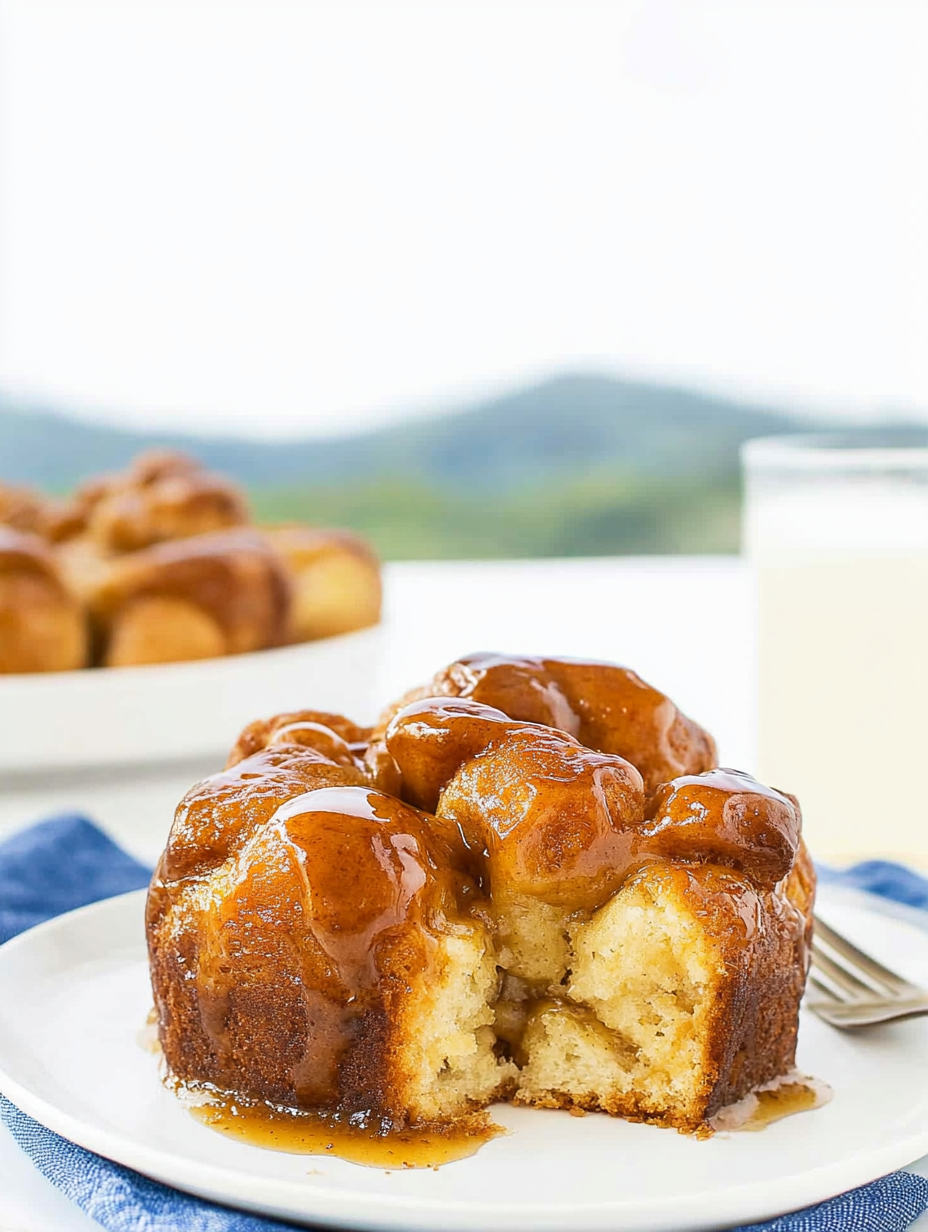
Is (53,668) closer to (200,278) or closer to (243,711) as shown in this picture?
(243,711)

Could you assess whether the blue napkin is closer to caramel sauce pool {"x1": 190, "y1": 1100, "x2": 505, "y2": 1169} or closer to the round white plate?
the round white plate

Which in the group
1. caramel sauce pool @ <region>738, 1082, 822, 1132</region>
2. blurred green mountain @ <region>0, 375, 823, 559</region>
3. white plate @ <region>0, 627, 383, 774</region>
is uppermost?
white plate @ <region>0, 627, 383, 774</region>

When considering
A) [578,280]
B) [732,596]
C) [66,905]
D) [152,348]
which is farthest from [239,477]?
[66,905]

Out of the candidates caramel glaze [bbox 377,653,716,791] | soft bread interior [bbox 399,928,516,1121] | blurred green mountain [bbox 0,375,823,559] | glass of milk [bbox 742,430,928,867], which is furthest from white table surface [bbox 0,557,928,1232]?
blurred green mountain [bbox 0,375,823,559]

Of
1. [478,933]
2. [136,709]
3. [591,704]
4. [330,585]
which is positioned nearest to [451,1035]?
[478,933]

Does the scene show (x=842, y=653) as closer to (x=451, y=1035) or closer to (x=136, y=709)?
(x=136, y=709)

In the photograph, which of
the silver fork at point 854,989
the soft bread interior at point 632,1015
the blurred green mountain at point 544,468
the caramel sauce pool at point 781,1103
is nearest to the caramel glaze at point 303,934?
the soft bread interior at point 632,1015
